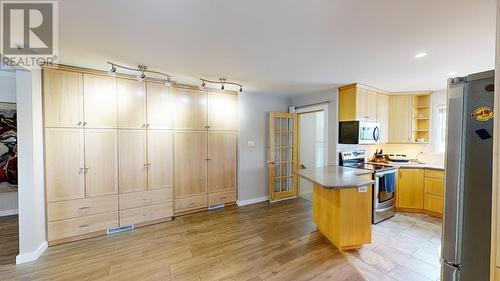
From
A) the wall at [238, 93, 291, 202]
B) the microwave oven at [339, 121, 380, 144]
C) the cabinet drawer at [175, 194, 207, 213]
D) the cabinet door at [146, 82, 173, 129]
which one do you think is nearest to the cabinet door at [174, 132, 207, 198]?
the cabinet drawer at [175, 194, 207, 213]

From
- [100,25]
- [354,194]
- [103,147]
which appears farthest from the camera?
[103,147]

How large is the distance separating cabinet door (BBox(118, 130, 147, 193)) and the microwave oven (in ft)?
11.8

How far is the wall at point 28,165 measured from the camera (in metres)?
2.39

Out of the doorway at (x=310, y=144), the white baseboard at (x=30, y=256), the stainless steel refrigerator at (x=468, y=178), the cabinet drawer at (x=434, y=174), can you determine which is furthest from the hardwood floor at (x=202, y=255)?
the cabinet drawer at (x=434, y=174)

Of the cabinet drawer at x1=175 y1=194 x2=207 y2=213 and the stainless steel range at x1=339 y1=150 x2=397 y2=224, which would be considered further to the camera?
the cabinet drawer at x1=175 y1=194 x2=207 y2=213

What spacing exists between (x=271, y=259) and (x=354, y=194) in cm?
135

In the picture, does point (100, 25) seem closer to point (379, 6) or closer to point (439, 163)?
point (379, 6)

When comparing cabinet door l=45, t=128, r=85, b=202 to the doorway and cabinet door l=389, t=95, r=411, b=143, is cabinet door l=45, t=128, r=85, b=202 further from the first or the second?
cabinet door l=389, t=95, r=411, b=143

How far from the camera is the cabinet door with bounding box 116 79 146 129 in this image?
318cm

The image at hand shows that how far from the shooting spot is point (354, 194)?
2.65 meters

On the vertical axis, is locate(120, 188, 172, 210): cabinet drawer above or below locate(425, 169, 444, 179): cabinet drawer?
below

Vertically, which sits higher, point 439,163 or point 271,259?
point 439,163

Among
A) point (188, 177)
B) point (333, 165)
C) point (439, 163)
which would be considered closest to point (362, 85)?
point (333, 165)

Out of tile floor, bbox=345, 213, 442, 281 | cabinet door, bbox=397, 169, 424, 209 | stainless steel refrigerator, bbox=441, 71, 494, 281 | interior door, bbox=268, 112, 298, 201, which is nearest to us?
stainless steel refrigerator, bbox=441, 71, 494, 281
